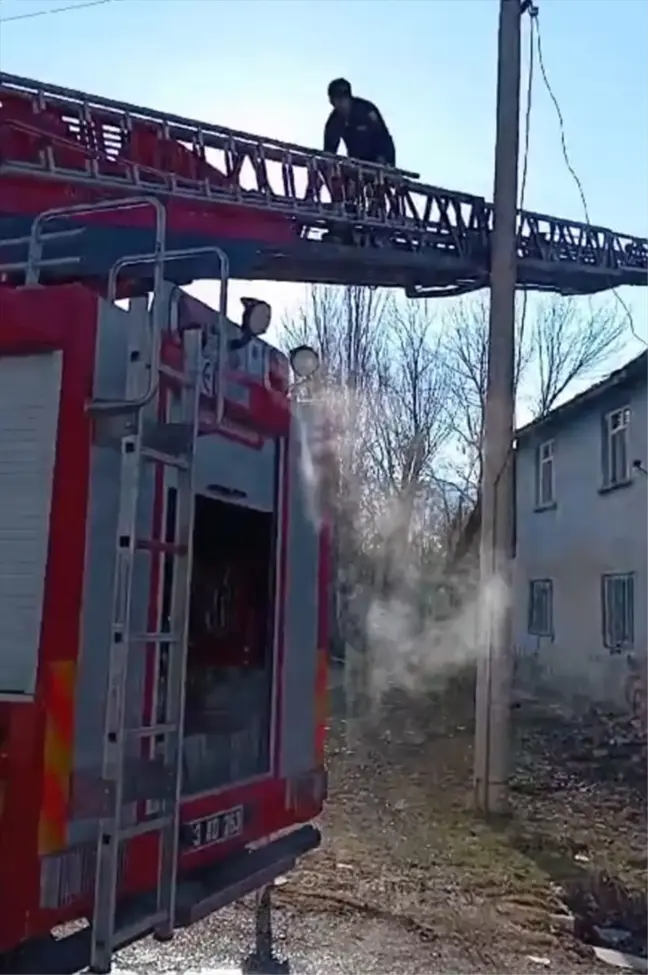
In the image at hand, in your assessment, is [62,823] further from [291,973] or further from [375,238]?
[375,238]

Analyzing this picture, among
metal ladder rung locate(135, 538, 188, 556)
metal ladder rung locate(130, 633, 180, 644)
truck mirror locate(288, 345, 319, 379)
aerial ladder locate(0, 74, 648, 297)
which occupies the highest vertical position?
aerial ladder locate(0, 74, 648, 297)

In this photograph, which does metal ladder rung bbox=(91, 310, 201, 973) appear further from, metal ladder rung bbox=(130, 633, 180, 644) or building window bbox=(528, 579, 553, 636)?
building window bbox=(528, 579, 553, 636)

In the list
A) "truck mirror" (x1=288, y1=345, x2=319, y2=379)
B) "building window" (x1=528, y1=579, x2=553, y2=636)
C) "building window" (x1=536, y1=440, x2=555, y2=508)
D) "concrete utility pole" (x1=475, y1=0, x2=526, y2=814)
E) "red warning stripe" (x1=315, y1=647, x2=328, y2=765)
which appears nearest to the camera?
"truck mirror" (x1=288, y1=345, x2=319, y2=379)

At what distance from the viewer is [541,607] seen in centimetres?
2211

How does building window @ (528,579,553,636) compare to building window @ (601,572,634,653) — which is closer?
building window @ (601,572,634,653)

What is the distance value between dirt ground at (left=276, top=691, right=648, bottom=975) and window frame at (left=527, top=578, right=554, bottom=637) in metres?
7.79

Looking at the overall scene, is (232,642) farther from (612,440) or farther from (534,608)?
(534,608)

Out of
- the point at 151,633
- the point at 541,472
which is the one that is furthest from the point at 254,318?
the point at 541,472

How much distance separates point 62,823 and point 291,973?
8.17 feet

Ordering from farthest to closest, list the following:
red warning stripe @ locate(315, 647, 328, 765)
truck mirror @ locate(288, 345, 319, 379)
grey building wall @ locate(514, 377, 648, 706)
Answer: grey building wall @ locate(514, 377, 648, 706) → red warning stripe @ locate(315, 647, 328, 765) → truck mirror @ locate(288, 345, 319, 379)

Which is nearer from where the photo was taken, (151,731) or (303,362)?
(151,731)

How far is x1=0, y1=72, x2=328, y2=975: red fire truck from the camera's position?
3.36 metres

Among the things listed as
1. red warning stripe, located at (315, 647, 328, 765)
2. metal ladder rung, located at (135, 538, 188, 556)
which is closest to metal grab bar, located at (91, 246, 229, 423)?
metal ladder rung, located at (135, 538, 188, 556)

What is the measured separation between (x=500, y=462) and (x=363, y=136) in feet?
10.4
